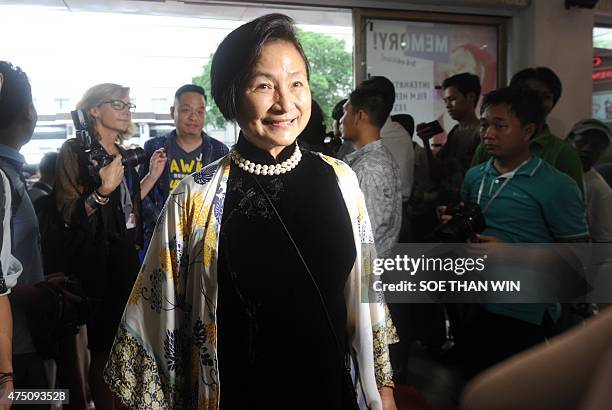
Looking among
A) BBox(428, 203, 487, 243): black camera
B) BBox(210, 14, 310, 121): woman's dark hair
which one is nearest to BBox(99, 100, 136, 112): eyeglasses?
BBox(210, 14, 310, 121): woman's dark hair

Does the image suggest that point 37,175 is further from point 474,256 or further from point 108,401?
point 474,256

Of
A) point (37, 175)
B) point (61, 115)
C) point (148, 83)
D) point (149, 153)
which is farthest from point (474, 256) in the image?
point (37, 175)

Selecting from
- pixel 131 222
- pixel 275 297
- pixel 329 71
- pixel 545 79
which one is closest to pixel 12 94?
pixel 131 222

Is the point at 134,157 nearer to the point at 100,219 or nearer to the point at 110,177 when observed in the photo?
the point at 110,177

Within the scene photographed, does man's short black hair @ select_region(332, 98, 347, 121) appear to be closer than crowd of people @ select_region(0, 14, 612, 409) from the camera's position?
No

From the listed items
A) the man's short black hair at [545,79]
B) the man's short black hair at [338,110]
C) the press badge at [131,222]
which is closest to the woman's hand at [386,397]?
the press badge at [131,222]

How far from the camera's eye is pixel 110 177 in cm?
176

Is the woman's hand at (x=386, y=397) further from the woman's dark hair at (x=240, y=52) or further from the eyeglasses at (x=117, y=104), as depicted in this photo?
the eyeglasses at (x=117, y=104)

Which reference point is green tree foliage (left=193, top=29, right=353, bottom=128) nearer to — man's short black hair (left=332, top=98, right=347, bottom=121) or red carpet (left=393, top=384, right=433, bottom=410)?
man's short black hair (left=332, top=98, right=347, bottom=121)

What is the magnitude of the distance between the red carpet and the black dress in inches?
48.9

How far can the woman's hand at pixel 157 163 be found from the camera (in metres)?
2.05

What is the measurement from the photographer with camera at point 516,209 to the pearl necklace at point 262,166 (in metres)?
0.82

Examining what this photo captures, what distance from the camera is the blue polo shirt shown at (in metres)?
1.46

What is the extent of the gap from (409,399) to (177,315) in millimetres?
1508
